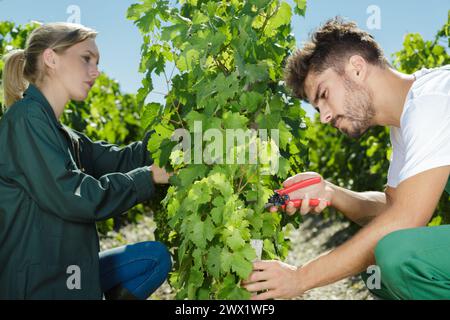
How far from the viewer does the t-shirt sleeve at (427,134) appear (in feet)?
7.32

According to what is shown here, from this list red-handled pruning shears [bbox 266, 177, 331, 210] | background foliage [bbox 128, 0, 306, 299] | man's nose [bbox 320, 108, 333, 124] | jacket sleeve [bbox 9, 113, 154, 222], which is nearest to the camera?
background foliage [bbox 128, 0, 306, 299]

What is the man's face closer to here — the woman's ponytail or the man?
the man

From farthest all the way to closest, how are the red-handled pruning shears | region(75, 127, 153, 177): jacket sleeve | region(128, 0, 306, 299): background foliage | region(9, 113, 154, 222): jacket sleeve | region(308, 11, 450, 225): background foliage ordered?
region(308, 11, 450, 225): background foliage → region(75, 127, 153, 177): jacket sleeve → the red-handled pruning shears → region(9, 113, 154, 222): jacket sleeve → region(128, 0, 306, 299): background foliage

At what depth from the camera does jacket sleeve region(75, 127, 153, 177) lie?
9.73 ft

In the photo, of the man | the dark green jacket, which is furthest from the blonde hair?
the man

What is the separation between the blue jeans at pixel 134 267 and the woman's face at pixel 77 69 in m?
0.72

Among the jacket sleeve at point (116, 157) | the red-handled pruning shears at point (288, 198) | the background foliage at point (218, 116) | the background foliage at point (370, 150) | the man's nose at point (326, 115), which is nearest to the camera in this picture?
the background foliage at point (218, 116)

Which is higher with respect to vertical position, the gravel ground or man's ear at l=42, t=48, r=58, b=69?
man's ear at l=42, t=48, r=58, b=69

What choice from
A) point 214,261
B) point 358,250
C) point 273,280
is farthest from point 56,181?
point 358,250

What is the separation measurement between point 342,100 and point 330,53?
0.21 m

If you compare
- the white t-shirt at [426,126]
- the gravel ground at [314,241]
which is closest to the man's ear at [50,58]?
the white t-shirt at [426,126]

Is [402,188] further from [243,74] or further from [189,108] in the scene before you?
[189,108]

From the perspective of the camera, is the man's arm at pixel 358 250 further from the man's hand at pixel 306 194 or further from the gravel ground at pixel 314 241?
the gravel ground at pixel 314 241
